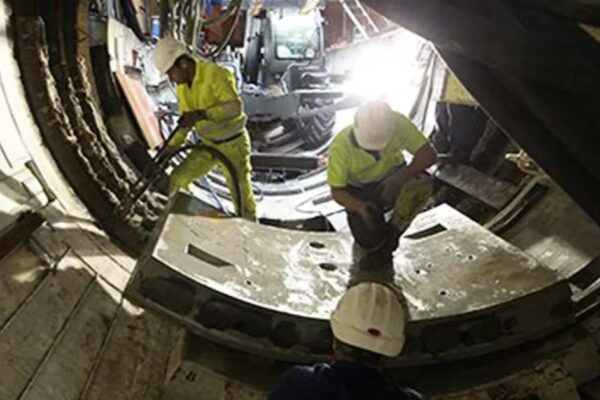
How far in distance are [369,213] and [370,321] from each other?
1.91 meters

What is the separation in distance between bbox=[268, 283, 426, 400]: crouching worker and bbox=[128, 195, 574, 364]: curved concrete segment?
97cm

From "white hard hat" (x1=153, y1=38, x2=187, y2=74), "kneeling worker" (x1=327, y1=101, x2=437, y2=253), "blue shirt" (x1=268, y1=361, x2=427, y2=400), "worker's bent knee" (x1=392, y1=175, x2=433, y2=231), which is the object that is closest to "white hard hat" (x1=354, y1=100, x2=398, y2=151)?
"kneeling worker" (x1=327, y1=101, x2=437, y2=253)

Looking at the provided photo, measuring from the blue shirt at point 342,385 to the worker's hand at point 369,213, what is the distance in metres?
2.01

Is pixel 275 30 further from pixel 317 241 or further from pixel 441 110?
pixel 317 241

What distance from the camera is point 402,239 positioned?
171 inches

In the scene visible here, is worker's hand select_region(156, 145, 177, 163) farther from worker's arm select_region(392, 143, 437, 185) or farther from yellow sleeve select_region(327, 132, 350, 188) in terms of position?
worker's arm select_region(392, 143, 437, 185)

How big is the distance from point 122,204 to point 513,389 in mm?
2929

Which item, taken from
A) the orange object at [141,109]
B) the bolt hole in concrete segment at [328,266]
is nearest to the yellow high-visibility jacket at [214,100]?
the orange object at [141,109]

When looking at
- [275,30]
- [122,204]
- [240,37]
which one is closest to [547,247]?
[122,204]

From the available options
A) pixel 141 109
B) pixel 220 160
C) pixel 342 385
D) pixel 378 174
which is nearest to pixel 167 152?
pixel 220 160

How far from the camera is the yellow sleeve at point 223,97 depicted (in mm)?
5434

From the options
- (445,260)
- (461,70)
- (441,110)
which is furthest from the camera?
(441,110)

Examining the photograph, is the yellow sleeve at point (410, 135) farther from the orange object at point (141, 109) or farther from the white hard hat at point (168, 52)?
the orange object at point (141, 109)

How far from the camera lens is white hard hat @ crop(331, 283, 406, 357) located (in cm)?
199
